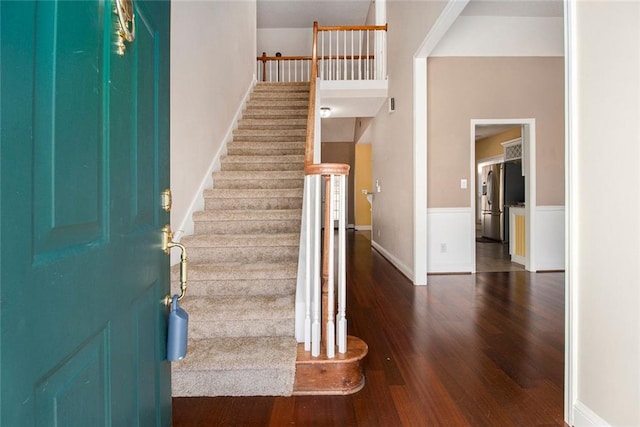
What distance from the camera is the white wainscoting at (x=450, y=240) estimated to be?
429cm

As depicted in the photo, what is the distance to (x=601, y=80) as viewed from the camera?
1.29 metres

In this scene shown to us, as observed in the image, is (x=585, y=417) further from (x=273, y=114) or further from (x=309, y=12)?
(x=309, y=12)

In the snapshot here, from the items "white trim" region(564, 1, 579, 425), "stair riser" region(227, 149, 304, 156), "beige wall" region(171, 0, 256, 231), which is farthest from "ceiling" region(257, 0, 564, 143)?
"white trim" region(564, 1, 579, 425)

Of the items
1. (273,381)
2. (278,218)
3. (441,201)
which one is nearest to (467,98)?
(441,201)

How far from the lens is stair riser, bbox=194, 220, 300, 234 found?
293cm

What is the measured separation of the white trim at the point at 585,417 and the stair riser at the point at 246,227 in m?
2.12

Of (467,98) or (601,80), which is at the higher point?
(467,98)

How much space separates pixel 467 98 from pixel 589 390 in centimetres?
374

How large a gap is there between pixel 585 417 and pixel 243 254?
2169mm

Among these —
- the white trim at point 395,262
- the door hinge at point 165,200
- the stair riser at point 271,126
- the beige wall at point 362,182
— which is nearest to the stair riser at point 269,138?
the stair riser at point 271,126

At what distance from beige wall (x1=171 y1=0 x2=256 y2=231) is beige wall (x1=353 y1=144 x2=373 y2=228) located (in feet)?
19.1

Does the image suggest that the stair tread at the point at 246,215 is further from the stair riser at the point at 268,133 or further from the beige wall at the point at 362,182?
the beige wall at the point at 362,182

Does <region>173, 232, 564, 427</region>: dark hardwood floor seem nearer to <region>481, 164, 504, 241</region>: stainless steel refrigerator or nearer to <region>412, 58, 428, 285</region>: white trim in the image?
<region>412, 58, 428, 285</region>: white trim

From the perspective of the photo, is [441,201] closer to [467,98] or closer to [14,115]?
[467,98]
